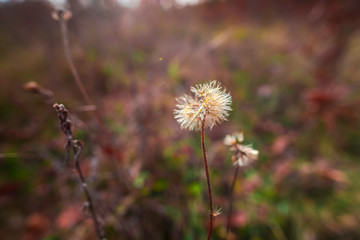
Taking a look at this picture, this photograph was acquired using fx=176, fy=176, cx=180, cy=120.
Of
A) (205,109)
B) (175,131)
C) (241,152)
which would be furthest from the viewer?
(175,131)

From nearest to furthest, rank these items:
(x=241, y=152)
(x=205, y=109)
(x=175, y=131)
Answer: (x=205, y=109)
(x=241, y=152)
(x=175, y=131)

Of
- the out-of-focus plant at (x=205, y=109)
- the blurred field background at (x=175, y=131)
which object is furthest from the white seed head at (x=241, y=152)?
the blurred field background at (x=175, y=131)

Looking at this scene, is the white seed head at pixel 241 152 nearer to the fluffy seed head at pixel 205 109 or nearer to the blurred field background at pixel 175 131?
the fluffy seed head at pixel 205 109

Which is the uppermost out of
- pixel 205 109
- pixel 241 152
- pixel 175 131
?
pixel 175 131

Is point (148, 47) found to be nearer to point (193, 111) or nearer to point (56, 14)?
point (56, 14)

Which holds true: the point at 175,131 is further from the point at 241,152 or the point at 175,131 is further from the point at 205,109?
the point at 205,109

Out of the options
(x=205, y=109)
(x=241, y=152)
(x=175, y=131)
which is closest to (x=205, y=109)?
(x=205, y=109)

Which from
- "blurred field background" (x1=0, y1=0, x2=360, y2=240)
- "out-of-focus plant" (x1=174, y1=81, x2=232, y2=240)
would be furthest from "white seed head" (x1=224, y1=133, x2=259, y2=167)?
"blurred field background" (x1=0, y1=0, x2=360, y2=240)

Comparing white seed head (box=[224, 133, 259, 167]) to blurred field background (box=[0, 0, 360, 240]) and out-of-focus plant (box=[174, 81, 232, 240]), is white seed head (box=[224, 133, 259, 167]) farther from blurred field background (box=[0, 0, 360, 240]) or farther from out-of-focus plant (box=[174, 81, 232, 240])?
blurred field background (box=[0, 0, 360, 240])

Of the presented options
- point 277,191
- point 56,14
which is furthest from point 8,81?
point 277,191
